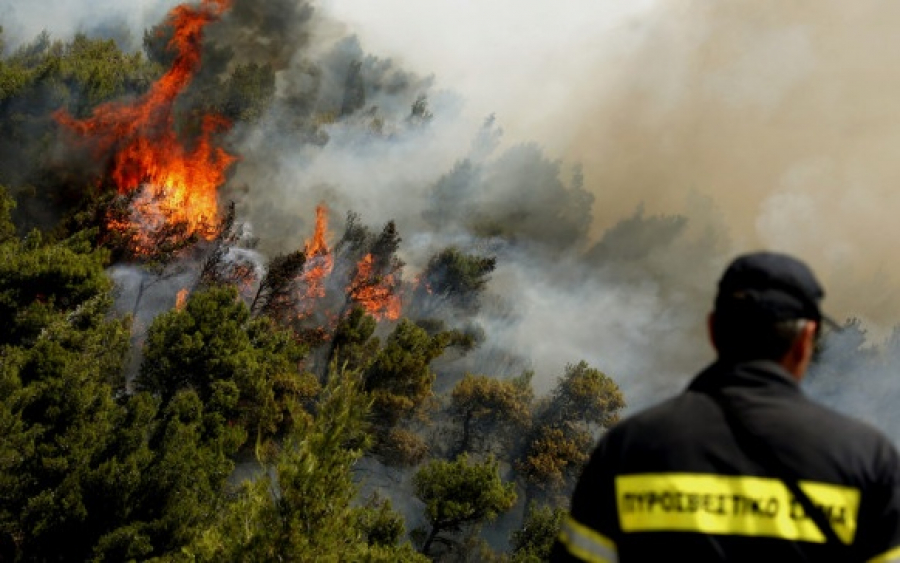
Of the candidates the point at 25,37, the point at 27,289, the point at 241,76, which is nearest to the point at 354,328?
the point at 27,289

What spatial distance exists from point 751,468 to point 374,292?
1975 inches

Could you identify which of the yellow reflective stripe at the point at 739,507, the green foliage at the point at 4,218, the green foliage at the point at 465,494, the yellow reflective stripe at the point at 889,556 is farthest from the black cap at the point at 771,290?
the green foliage at the point at 4,218

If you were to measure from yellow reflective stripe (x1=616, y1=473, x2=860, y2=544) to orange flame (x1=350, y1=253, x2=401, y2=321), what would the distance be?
48914 millimetres

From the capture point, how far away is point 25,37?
71.8 m

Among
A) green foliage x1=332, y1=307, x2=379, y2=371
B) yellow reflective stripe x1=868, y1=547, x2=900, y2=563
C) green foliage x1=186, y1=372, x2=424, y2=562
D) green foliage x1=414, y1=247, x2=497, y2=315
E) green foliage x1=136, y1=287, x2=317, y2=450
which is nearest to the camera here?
yellow reflective stripe x1=868, y1=547, x2=900, y2=563

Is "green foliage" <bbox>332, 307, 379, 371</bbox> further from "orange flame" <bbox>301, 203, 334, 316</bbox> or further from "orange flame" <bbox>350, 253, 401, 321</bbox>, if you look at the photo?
"orange flame" <bbox>350, 253, 401, 321</bbox>

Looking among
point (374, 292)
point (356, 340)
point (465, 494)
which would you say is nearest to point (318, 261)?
point (374, 292)

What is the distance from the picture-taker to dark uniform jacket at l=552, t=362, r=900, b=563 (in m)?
1.70

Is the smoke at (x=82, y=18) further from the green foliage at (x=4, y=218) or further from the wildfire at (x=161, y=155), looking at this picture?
the green foliage at (x=4, y=218)

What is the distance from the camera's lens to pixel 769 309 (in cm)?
185

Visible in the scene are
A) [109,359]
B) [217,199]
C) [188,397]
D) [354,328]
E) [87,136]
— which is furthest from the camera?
[217,199]

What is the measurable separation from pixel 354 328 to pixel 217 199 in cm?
2319

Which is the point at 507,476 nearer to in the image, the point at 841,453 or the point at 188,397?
the point at 188,397

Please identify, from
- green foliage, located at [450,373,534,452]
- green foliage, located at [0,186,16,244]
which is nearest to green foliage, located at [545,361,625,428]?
green foliage, located at [450,373,534,452]
